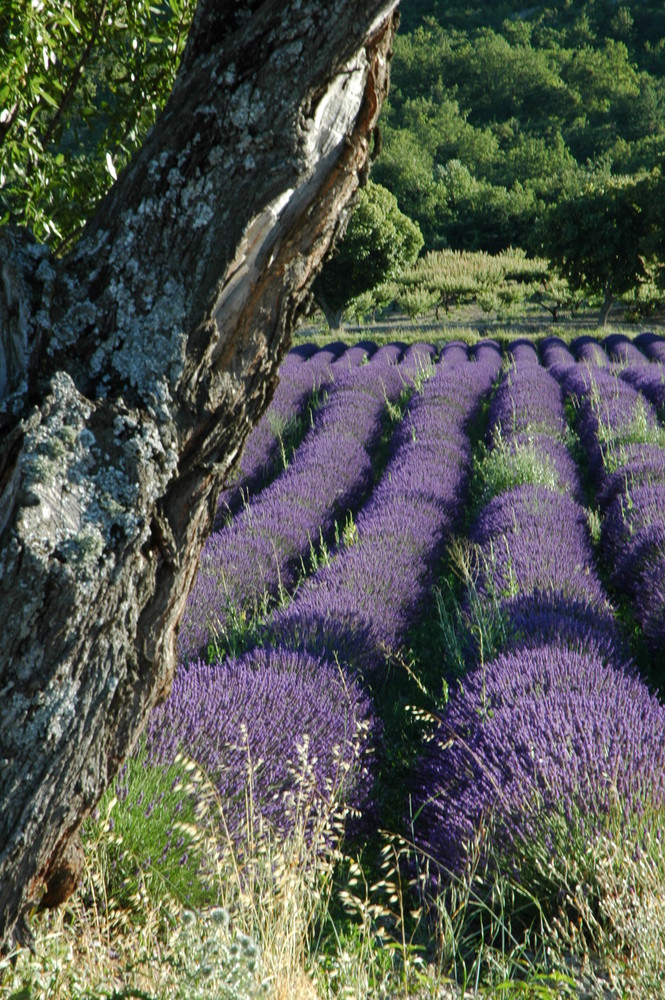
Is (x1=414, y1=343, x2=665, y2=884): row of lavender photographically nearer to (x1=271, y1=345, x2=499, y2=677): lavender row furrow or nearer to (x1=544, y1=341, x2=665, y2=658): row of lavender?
(x1=544, y1=341, x2=665, y2=658): row of lavender

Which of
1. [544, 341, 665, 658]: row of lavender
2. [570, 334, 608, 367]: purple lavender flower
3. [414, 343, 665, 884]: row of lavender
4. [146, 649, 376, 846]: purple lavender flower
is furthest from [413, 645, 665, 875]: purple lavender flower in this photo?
[570, 334, 608, 367]: purple lavender flower

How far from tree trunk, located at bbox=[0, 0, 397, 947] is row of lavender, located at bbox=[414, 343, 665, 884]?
1.06 m

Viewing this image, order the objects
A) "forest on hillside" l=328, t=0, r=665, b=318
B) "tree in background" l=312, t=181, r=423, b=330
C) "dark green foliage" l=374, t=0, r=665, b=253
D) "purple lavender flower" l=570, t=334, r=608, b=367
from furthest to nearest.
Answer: "dark green foliage" l=374, t=0, r=665, b=253
"forest on hillside" l=328, t=0, r=665, b=318
"tree in background" l=312, t=181, r=423, b=330
"purple lavender flower" l=570, t=334, r=608, b=367

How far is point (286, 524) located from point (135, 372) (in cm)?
439

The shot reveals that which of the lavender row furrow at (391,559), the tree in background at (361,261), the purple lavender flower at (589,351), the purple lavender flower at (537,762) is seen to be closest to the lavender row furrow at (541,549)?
the lavender row furrow at (391,559)

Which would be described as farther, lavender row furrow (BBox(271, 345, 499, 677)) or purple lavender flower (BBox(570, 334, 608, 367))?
purple lavender flower (BBox(570, 334, 608, 367))

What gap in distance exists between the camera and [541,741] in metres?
2.48

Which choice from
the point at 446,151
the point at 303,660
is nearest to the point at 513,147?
the point at 446,151

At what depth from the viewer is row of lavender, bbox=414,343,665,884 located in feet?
7.38

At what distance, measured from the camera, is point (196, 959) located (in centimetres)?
149

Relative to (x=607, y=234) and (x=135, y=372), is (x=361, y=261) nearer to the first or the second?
(x=607, y=234)

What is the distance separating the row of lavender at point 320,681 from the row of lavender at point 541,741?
37 centimetres

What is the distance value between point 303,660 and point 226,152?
7.64 feet

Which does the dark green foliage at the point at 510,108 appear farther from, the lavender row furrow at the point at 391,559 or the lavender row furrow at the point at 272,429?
the lavender row furrow at the point at 391,559
